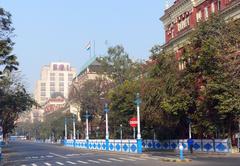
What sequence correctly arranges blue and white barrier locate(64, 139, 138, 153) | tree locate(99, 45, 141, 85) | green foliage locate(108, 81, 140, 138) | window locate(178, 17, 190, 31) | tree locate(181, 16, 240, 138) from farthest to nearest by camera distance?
tree locate(99, 45, 141, 85) < green foliage locate(108, 81, 140, 138) < window locate(178, 17, 190, 31) < blue and white barrier locate(64, 139, 138, 153) < tree locate(181, 16, 240, 138)

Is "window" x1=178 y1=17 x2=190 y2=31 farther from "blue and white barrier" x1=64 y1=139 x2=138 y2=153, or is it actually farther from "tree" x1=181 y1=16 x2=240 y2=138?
"tree" x1=181 y1=16 x2=240 y2=138

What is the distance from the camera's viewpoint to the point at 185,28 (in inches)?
2822

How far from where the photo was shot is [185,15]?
72.3 metres

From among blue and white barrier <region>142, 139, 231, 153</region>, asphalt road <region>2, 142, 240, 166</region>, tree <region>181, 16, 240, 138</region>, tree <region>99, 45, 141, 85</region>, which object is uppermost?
tree <region>99, 45, 141, 85</region>

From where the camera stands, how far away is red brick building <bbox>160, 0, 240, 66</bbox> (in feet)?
189

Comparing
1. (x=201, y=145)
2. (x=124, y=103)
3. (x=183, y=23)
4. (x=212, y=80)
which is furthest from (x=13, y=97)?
(x=212, y=80)

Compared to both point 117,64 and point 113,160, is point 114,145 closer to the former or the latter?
point 113,160

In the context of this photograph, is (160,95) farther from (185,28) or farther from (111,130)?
(111,130)

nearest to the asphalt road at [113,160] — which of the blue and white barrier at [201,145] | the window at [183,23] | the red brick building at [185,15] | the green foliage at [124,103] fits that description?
the blue and white barrier at [201,145]

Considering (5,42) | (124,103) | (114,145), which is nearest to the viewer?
(5,42)

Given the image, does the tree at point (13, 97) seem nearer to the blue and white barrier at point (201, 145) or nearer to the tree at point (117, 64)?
the blue and white barrier at point (201, 145)

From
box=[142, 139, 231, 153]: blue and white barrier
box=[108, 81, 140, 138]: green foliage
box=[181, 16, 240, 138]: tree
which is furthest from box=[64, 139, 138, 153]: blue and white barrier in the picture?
box=[181, 16, 240, 138]: tree

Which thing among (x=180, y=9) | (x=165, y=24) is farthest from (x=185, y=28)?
(x=165, y=24)

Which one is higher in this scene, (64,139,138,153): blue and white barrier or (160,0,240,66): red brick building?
(160,0,240,66): red brick building
